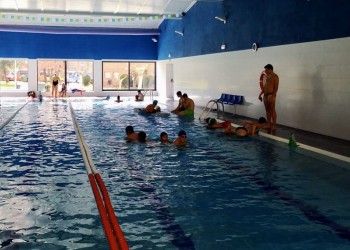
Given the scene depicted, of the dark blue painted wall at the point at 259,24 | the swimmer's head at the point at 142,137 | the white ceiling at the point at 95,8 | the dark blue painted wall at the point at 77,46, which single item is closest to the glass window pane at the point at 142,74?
the dark blue painted wall at the point at 77,46

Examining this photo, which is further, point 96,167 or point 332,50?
point 332,50

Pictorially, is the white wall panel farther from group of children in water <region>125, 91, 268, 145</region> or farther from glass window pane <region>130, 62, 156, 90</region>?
glass window pane <region>130, 62, 156, 90</region>

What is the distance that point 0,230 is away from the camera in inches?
149

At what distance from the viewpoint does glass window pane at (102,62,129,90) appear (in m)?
26.0

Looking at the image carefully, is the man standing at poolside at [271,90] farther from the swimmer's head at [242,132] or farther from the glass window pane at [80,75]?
the glass window pane at [80,75]

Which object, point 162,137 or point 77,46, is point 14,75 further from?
point 162,137

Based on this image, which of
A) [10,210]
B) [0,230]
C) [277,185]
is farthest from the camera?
[277,185]

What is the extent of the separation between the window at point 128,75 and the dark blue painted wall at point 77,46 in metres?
0.78

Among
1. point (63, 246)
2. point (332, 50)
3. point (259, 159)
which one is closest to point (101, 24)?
point (332, 50)

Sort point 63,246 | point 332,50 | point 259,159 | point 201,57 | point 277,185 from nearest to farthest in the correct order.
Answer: point 63,246
point 277,185
point 259,159
point 332,50
point 201,57

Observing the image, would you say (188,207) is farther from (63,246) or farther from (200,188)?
(63,246)

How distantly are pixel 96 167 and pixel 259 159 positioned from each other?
8.49 feet

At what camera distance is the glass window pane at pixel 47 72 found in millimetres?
24953

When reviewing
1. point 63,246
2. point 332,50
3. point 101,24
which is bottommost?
point 63,246
